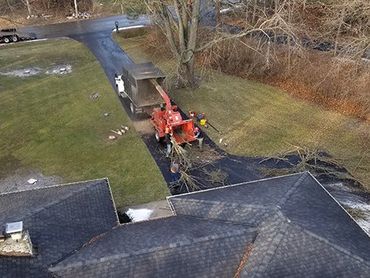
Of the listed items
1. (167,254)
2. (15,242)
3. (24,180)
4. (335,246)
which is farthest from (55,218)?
(24,180)

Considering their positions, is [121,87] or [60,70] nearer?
[121,87]

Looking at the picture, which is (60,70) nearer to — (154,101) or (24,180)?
(154,101)

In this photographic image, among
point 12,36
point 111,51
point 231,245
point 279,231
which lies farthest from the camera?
point 12,36

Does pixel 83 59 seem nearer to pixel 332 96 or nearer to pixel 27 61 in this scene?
pixel 27 61

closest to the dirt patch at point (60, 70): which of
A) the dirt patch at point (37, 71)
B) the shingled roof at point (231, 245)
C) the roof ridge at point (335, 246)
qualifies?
the dirt patch at point (37, 71)

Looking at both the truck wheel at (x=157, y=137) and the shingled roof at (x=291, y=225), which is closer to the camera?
the shingled roof at (x=291, y=225)

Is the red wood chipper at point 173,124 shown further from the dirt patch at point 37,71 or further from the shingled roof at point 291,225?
the dirt patch at point 37,71
